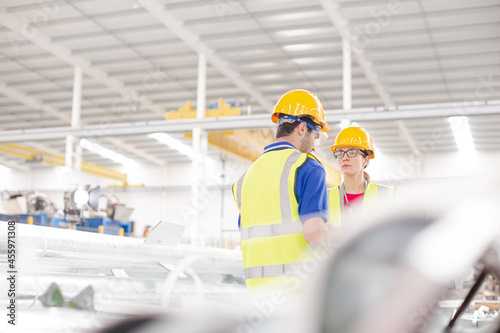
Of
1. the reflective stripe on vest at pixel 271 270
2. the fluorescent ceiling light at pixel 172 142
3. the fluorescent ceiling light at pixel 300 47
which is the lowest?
the reflective stripe on vest at pixel 271 270

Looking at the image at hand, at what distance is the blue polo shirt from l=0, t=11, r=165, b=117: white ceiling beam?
12.5m

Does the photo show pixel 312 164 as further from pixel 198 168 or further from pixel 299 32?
pixel 299 32

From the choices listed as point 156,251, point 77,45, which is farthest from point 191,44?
point 156,251

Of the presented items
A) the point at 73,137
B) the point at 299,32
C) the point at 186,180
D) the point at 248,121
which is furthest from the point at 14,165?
the point at 299,32

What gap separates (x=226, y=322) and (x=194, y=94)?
16.6m

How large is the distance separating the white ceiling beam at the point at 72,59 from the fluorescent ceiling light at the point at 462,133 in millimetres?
10322

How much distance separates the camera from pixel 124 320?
73 centimetres

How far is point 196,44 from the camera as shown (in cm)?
1308

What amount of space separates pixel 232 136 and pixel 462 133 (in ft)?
32.4

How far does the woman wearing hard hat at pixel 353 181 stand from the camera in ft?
10.5

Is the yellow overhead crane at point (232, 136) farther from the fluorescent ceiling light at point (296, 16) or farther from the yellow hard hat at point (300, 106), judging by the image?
the yellow hard hat at point (300, 106)

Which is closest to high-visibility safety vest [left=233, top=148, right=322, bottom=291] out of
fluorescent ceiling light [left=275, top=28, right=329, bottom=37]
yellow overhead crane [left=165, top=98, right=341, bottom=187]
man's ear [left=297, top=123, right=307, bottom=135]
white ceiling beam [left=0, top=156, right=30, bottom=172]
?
man's ear [left=297, top=123, right=307, bottom=135]

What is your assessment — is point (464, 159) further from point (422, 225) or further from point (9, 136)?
point (422, 225)

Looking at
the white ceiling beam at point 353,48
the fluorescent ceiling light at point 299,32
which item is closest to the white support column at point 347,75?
the white ceiling beam at point 353,48
